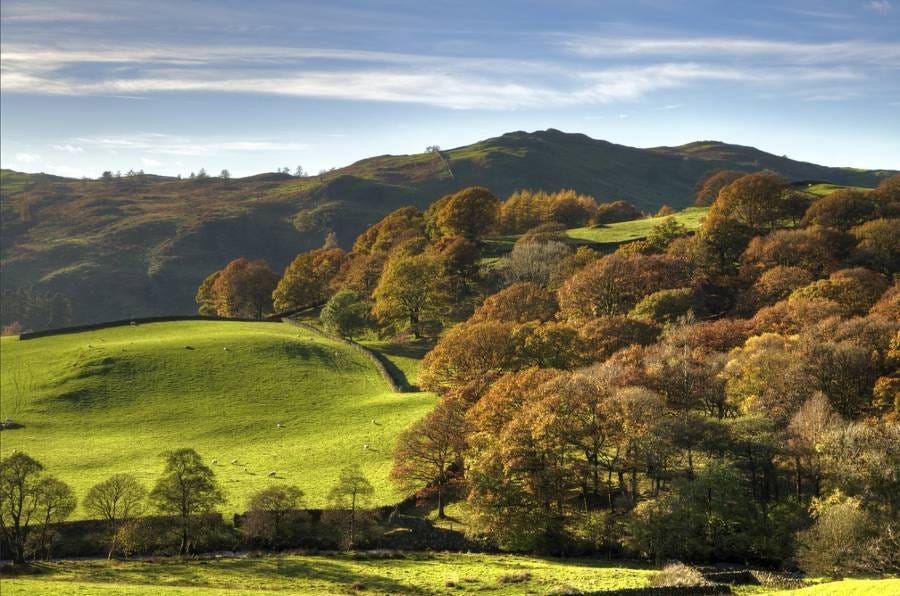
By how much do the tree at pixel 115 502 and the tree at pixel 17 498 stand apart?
11.4 ft

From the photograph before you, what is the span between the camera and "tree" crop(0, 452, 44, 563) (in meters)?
44.2

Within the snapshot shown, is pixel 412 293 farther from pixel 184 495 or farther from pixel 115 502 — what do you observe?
pixel 115 502

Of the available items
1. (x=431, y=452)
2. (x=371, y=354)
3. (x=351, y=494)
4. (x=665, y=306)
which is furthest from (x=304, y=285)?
(x=351, y=494)

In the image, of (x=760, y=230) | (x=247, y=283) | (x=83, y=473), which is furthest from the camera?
(x=247, y=283)

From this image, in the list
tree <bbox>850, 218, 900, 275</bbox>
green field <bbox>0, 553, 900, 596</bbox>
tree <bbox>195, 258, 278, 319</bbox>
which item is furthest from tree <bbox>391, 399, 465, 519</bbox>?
tree <bbox>195, 258, 278, 319</bbox>

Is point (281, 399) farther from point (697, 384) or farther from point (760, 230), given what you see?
point (760, 230)

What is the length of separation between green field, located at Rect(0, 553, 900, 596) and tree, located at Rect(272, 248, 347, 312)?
8845cm

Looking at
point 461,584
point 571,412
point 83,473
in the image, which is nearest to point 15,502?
point 83,473

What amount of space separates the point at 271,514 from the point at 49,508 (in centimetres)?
1453

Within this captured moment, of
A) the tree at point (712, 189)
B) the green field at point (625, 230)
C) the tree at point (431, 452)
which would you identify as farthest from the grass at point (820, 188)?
the tree at point (431, 452)

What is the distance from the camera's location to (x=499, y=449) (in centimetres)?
4894

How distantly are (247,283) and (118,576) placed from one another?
10573 centimetres

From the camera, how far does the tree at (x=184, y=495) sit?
47.1 m

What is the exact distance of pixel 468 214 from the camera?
443 ft
